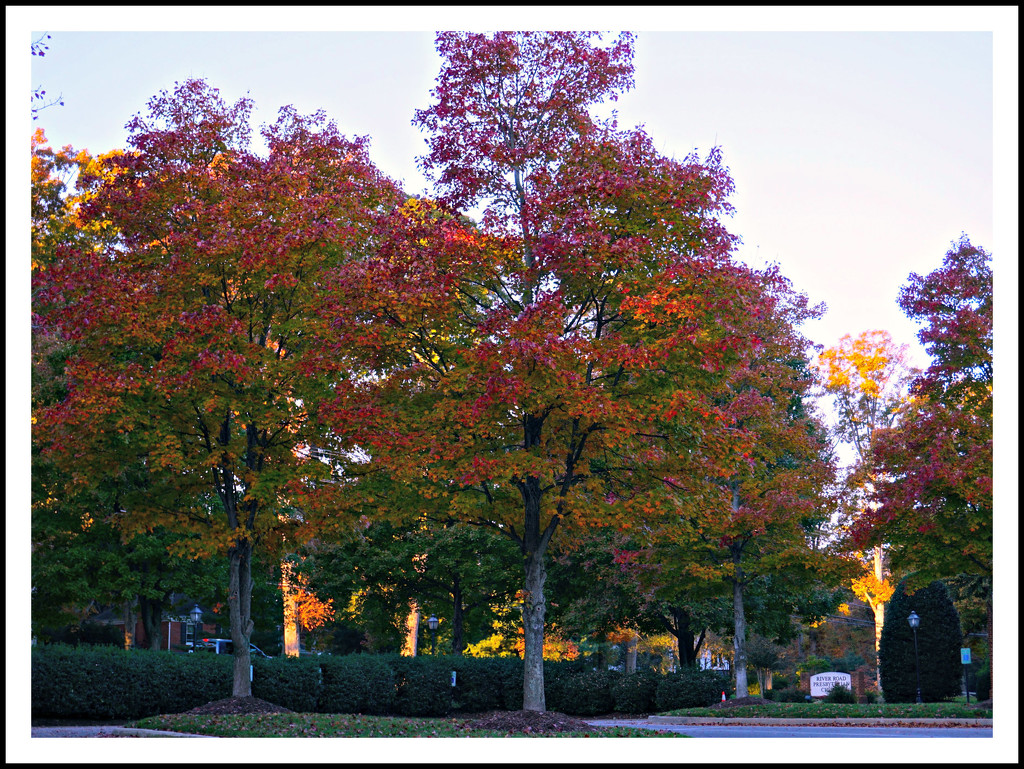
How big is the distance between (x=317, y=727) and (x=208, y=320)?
7.56m

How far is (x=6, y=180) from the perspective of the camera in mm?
12273

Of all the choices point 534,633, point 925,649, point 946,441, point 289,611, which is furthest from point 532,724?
point 289,611

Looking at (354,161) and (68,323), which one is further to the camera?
(354,161)

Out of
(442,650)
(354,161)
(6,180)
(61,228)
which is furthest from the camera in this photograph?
(442,650)

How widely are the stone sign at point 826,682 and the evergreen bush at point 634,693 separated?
26.7 feet

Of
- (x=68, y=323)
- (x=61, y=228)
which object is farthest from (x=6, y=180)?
(x=61, y=228)

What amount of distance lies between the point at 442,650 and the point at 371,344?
30798 mm

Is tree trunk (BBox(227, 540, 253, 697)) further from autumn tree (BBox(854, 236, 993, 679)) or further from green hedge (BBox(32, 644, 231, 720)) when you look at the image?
autumn tree (BBox(854, 236, 993, 679))

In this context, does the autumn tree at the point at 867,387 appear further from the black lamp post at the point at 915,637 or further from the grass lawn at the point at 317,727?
the grass lawn at the point at 317,727

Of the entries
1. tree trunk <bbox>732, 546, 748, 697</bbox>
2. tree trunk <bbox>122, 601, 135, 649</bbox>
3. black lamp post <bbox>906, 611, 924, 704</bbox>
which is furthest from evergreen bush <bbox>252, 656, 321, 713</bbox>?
black lamp post <bbox>906, 611, 924, 704</bbox>

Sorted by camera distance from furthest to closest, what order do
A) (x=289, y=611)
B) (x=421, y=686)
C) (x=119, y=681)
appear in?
(x=289, y=611) < (x=421, y=686) < (x=119, y=681)

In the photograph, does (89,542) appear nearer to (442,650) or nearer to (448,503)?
(448,503)

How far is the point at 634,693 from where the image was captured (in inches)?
1186

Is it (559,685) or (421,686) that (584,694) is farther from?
(421,686)
